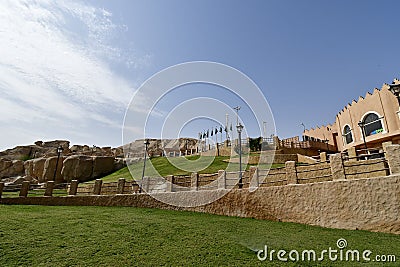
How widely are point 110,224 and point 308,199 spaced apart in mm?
7681

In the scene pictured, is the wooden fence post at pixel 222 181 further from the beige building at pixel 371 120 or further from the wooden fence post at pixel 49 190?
the beige building at pixel 371 120

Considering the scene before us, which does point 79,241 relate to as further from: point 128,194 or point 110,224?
point 128,194

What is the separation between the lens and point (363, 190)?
8391mm

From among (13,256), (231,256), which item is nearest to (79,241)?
(13,256)

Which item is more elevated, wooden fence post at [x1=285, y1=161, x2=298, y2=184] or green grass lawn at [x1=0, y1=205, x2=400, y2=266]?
wooden fence post at [x1=285, y1=161, x2=298, y2=184]

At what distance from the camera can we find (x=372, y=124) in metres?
28.6

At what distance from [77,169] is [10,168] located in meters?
20.9

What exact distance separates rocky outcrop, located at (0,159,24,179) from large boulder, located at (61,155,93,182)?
16.8 meters

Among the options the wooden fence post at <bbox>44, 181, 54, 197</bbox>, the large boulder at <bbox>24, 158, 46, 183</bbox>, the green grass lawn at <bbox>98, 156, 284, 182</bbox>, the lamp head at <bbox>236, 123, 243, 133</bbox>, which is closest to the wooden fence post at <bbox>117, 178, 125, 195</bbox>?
the wooden fence post at <bbox>44, 181, 54, 197</bbox>

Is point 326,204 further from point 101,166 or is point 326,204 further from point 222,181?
point 101,166

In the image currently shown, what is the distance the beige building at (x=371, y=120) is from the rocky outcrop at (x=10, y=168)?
5573 centimetres

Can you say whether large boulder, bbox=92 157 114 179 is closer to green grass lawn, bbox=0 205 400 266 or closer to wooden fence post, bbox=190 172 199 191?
wooden fence post, bbox=190 172 199 191

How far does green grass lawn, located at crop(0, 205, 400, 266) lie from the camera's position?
5.49 m

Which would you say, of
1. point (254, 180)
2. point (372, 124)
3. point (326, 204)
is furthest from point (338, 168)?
point (372, 124)
